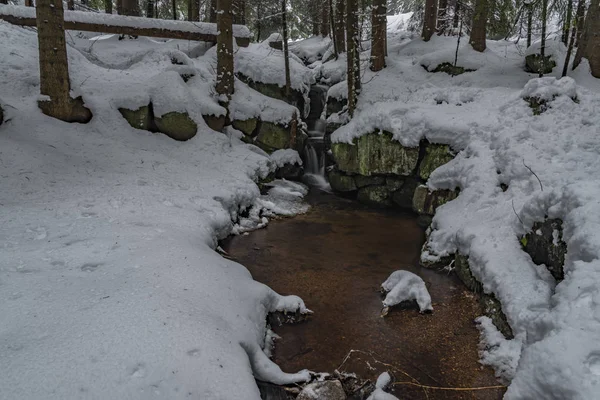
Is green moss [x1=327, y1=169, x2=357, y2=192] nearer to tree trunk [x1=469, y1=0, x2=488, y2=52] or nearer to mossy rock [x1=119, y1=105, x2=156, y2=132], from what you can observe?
mossy rock [x1=119, y1=105, x2=156, y2=132]

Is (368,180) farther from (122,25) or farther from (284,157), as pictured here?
(122,25)

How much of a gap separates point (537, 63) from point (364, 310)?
11648 mm

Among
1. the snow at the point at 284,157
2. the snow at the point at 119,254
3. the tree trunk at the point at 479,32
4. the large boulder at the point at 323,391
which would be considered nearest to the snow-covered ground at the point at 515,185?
the tree trunk at the point at 479,32

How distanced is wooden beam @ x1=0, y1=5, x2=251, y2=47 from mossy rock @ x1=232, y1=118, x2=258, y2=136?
4.99 meters

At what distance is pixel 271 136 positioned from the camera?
13898mm

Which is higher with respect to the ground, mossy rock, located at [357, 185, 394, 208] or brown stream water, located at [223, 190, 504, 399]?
mossy rock, located at [357, 185, 394, 208]

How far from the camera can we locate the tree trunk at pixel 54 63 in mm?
8266

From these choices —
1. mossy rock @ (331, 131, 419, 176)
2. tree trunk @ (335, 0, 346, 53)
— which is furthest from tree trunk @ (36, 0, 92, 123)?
tree trunk @ (335, 0, 346, 53)

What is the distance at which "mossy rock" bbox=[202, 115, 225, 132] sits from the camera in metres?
12.3

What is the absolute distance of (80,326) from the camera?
141 inches

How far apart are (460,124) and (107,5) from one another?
65.7ft

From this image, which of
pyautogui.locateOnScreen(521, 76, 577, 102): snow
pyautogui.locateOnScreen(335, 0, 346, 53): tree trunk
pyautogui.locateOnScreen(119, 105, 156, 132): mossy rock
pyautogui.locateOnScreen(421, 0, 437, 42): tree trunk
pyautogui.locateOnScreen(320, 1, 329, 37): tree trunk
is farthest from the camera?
pyautogui.locateOnScreen(320, 1, 329, 37): tree trunk

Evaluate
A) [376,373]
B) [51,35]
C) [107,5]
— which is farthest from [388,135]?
[107,5]

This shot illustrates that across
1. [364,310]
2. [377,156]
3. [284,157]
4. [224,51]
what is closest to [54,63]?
[224,51]
